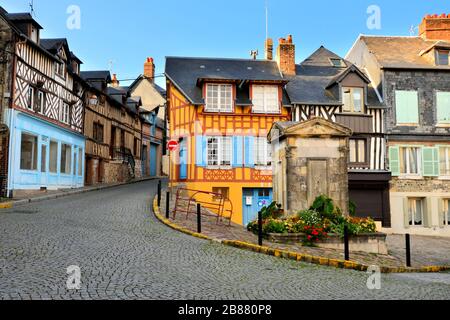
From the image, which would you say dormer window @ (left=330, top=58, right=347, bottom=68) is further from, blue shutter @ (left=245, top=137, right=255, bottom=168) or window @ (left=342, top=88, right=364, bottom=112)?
blue shutter @ (left=245, top=137, right=255, bottom=168)

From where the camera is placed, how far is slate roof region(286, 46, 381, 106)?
1969 centimetres

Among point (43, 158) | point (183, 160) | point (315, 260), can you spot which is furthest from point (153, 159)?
point (315, 260)

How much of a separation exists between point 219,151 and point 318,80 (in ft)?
21.6

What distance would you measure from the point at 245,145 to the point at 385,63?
7.51 metres

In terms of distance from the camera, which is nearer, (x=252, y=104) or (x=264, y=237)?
(x=264, y=237)

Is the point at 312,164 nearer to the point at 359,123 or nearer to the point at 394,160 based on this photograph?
the point at 359,123

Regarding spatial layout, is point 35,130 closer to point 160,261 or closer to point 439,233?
point 160,261

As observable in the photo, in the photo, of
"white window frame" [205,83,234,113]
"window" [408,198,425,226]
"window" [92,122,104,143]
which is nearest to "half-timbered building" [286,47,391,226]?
"window" [408,198,425,226]

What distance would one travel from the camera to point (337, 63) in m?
24.6

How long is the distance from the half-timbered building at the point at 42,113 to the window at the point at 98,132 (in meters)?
2.03

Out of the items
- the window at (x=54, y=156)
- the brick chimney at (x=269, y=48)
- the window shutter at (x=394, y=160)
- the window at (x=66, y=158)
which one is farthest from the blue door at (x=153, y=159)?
the window shutter at (x=394, y=160)

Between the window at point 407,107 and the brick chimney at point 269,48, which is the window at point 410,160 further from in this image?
the brick chimney at point 269,48

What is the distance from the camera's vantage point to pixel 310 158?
37.3 ft
